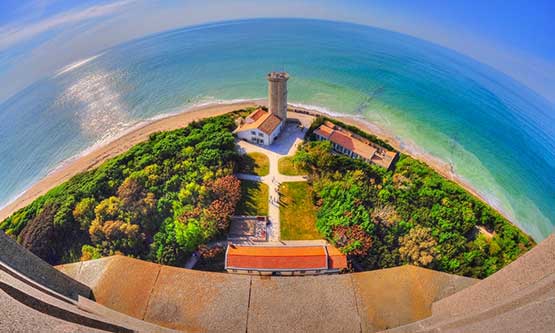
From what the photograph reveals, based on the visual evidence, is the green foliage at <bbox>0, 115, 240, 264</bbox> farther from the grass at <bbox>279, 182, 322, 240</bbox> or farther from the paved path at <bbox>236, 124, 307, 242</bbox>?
the grass at <bbox>279, 182, 322, 240</bbox>

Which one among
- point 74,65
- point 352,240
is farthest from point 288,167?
point 74,65

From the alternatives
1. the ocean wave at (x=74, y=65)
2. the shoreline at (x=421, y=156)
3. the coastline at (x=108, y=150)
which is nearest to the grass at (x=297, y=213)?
the shoreline at (x=421, y=156)

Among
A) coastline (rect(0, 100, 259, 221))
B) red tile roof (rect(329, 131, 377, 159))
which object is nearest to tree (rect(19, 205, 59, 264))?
coastline (rect(0, 100, 259, 221))

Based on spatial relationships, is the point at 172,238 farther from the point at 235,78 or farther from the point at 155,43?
the point at 155,43

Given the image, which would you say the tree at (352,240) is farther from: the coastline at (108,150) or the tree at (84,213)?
the coastline at (108,150)

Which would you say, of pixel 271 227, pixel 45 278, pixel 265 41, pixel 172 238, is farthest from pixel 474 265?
pixel 265 41
